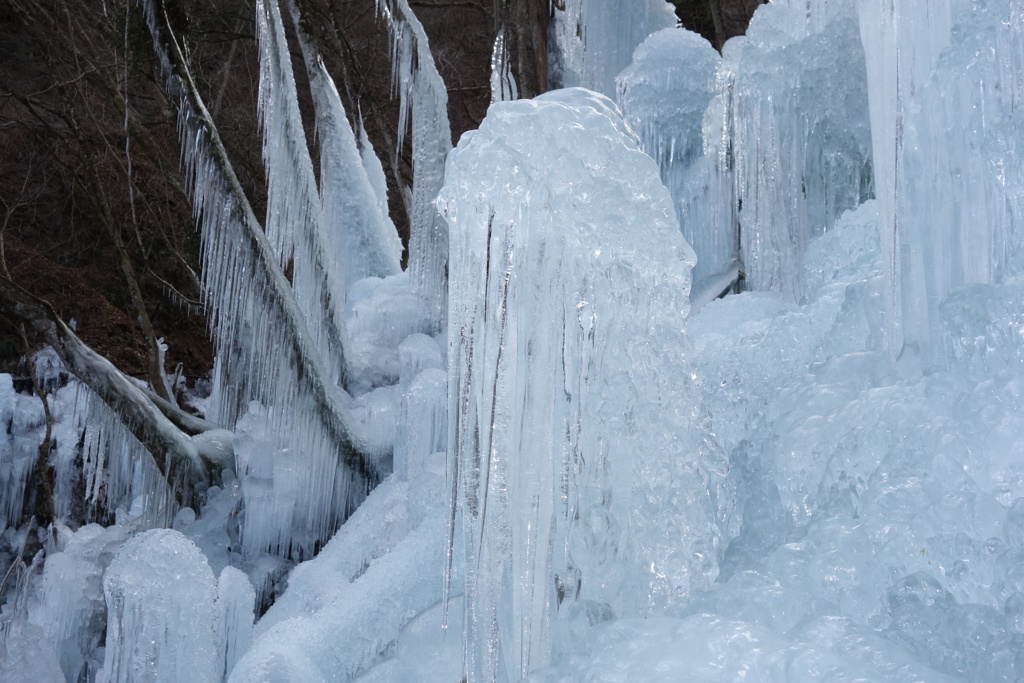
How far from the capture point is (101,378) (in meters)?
4.62

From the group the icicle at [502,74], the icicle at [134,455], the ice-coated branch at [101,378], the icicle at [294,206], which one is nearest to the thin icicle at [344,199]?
the icicle at [294,206]

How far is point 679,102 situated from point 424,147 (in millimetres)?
1343

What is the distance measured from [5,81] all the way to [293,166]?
6567 mm

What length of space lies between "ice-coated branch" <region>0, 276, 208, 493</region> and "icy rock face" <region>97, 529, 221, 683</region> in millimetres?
1222

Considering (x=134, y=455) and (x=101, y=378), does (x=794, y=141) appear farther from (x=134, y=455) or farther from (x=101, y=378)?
(x=134, y=455)

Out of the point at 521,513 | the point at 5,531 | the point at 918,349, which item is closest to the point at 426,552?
the point at 521,513

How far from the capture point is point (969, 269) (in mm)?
2385

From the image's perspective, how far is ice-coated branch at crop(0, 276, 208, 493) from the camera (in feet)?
15.0

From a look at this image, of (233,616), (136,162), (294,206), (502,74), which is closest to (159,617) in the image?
(233,616)

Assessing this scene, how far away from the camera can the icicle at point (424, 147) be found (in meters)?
5.10

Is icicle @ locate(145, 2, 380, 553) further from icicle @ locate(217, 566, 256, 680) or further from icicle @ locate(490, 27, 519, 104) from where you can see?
icicle @ locate(490, 27, 519, 104)

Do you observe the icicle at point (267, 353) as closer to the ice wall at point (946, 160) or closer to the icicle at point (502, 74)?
the icicle at point (502, 74)

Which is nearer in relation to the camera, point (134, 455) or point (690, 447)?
point (690, 447)

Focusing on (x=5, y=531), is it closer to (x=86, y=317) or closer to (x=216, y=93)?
(x=86, y=317)
